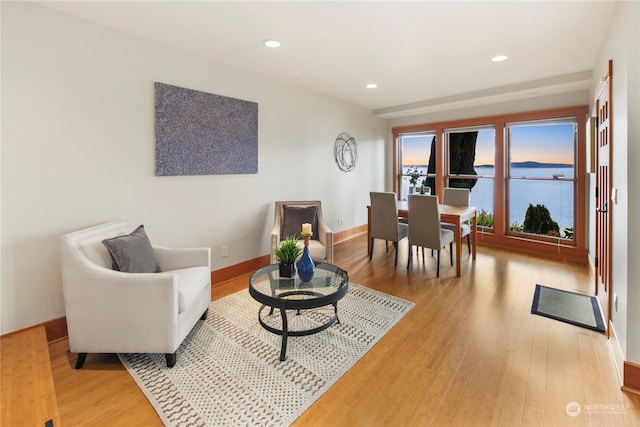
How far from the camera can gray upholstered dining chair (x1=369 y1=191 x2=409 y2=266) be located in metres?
4.11

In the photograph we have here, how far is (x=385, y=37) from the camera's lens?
2770 millimetres

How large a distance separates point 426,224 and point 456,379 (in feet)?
6.85

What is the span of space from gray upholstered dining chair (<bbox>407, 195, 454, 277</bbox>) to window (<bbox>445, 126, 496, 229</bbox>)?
187cm

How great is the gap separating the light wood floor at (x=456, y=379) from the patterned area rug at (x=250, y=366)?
0.09m

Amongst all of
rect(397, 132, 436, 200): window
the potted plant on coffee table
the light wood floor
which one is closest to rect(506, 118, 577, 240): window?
rect(397, 132, 436, 200): window

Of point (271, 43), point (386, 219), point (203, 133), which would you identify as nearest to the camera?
point (271, 43)

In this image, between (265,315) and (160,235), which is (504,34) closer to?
(265,315)

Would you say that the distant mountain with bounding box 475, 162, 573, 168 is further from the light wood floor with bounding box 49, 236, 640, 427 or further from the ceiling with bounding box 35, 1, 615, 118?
the light wood floor with bounding box 49, 236, 640, 427

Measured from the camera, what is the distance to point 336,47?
9.82ft

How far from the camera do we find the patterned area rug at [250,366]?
171 cm

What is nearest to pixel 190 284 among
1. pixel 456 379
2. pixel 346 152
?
pixel 456 379

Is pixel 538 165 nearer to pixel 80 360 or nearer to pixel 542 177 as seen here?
pixel 542 177

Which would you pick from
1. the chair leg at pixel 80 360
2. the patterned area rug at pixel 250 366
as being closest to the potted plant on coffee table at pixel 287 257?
the patterned area rug at pixel 250 366

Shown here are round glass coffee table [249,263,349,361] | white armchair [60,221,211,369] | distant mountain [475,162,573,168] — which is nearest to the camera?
white armchair [60,221,211,369]
